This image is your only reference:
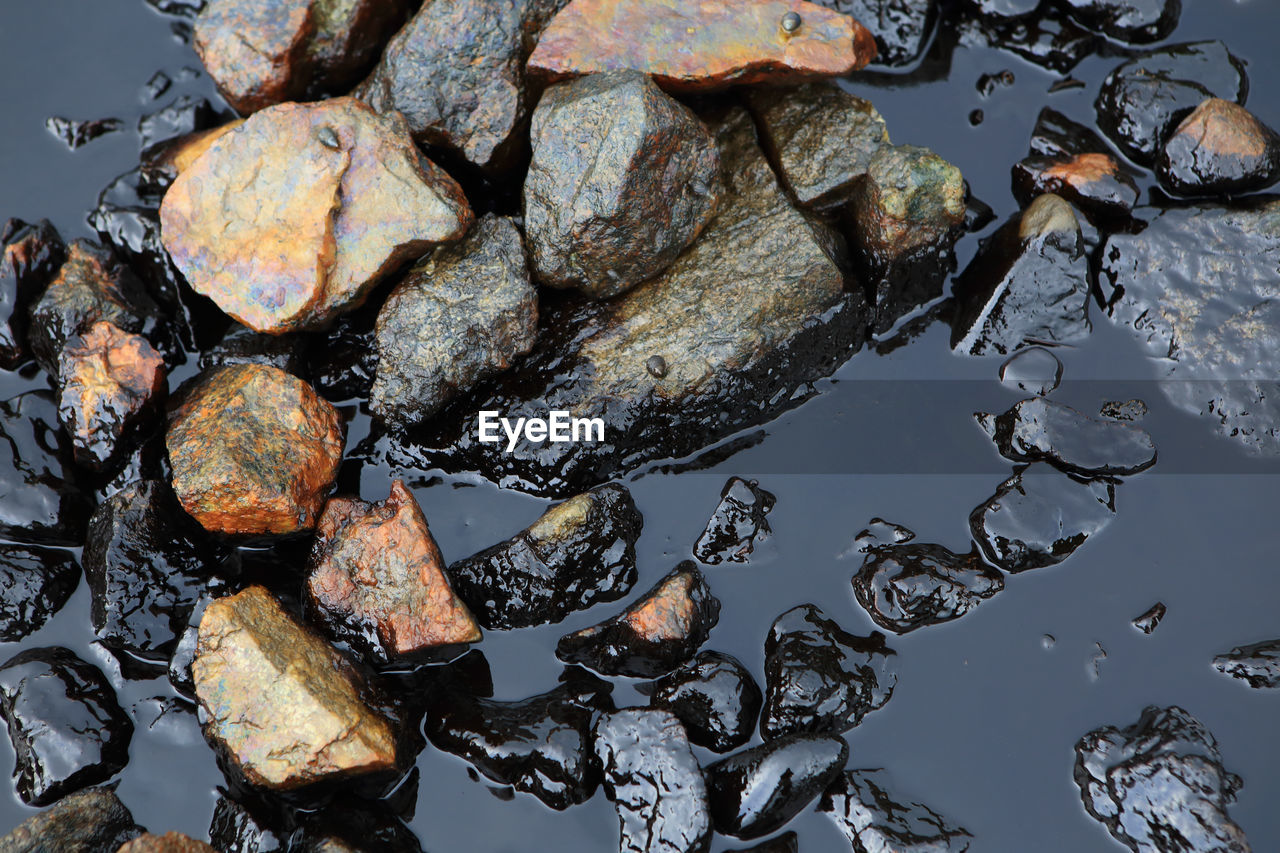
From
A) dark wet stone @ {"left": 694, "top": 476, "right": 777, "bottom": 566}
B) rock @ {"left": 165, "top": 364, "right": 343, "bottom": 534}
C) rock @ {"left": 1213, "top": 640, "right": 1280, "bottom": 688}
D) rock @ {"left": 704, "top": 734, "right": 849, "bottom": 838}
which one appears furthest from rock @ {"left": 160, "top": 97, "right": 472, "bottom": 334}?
rock @ {"left": 1213, "top": 640, "right": 1280, "bottom": 688}

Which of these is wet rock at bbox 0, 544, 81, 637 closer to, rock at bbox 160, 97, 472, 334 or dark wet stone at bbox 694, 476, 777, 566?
rock at bbox 160, 97, 472, 334

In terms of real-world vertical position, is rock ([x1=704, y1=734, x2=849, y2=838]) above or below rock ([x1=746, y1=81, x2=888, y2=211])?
below

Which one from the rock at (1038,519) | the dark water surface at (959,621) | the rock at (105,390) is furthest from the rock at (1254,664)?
the rock at (105,390)

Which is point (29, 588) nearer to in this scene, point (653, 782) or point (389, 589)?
point (389, 589)

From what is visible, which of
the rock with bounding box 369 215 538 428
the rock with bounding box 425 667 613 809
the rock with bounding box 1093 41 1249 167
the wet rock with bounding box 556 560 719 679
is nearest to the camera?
the rock with bounding box 425 667 613 809

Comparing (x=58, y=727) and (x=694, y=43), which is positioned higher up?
(x=694, y=43)

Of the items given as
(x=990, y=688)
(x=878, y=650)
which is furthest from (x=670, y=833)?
(x=990, y=688)

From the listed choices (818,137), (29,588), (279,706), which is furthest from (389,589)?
(818,137)
